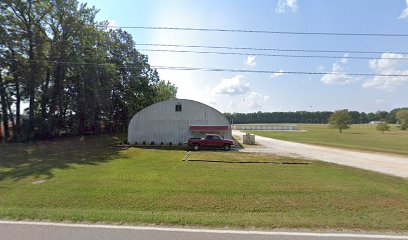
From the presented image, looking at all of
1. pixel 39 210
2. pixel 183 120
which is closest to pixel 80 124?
pixel 183 120

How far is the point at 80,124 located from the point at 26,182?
3048 cm

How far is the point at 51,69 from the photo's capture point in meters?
33.2

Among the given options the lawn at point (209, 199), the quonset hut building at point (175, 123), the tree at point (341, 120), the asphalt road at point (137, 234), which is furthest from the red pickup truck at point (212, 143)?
the tree at point (341, 120)

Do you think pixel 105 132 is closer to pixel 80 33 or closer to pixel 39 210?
pixel 80 33

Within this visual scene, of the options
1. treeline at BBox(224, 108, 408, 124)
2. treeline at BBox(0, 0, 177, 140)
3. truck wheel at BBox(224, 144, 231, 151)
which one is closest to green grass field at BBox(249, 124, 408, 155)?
truck wheel at BBox(224, 144, 231, 151)

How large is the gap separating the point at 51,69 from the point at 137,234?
112ft

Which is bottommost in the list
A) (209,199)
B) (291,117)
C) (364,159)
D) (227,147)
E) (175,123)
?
(364,159)

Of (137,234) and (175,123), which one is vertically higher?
(175,123)

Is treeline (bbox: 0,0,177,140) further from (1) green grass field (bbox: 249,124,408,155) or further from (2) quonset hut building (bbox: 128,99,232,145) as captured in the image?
(1) green grass field (bbox: 249,124,408,155)

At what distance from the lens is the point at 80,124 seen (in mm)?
39062

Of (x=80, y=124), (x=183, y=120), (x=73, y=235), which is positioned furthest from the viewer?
(x=80, y=124)

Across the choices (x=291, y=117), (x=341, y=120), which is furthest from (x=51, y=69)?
(x=291, y=117)

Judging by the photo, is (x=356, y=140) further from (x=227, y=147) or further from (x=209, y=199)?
(x=209, y=199)

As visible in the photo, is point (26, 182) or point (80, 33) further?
point (80, 33)
